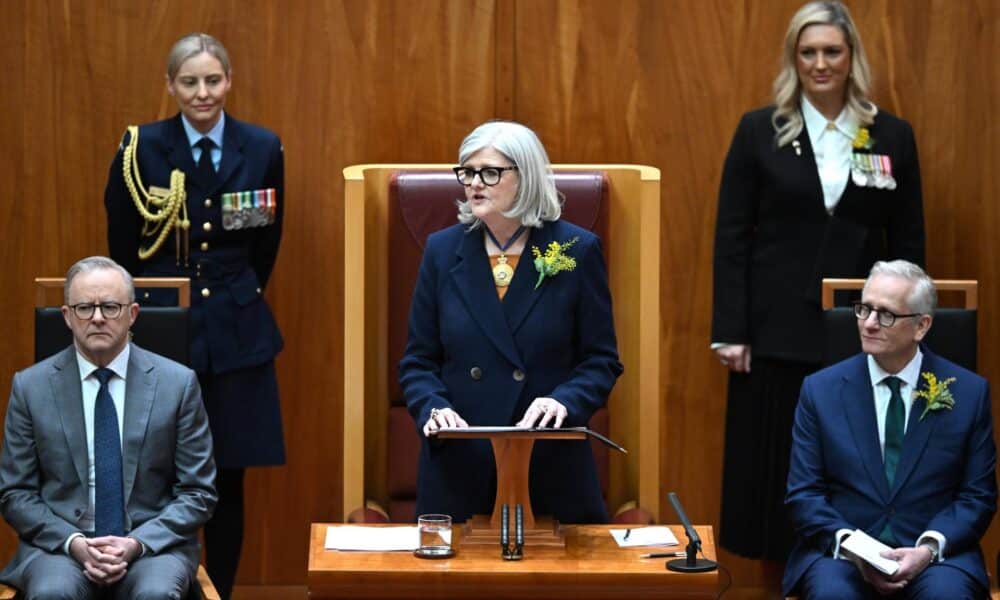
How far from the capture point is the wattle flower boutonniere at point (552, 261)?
4328 millimetres

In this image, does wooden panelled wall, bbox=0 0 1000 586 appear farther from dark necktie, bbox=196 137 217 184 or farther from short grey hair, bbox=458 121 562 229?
short grey hair, bbox=458 121 562 229

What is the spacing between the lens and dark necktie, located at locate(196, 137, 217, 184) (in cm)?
509

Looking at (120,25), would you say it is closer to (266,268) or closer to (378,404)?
(266,268)

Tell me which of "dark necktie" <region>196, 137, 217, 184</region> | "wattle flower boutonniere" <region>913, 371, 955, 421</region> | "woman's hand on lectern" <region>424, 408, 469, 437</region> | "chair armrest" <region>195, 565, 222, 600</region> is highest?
"dark necktie" <region>196, 137, 217, 184</region>

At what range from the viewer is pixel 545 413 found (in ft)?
13.4

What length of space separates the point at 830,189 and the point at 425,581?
2.14 metres

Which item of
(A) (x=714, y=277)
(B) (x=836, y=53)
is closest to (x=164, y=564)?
(A) (x=714, y=277)

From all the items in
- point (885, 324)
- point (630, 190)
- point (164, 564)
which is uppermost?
point (630, 190)

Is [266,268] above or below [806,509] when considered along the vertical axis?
above

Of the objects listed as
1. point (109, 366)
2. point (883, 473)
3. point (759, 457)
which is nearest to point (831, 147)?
point (759, 457)

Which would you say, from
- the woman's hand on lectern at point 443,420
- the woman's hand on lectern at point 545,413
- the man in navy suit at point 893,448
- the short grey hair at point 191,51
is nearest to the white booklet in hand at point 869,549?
the man in navy suit at point 893,448

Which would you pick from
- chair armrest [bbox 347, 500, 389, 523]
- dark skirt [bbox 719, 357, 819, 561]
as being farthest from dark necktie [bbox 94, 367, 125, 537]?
dark skirt [bbox 719, 357, 819, 561]

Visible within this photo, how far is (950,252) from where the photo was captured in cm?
584

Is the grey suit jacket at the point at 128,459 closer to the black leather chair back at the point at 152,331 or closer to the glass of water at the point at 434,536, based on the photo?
the black leather chair back at the point at 152,331
